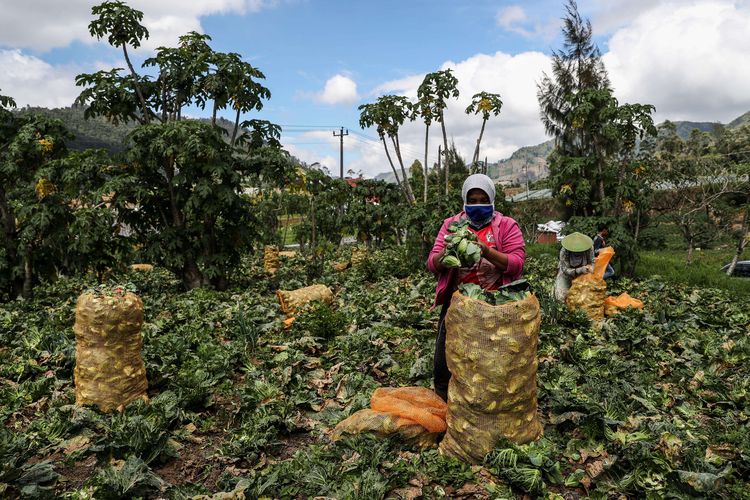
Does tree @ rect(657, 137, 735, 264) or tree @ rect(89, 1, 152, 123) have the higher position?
tree @ rect(89, 1, 152, 123)

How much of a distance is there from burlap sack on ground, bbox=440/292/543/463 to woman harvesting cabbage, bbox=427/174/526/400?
24 cm

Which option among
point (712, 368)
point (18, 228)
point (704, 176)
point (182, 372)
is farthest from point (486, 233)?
point (704, 176)

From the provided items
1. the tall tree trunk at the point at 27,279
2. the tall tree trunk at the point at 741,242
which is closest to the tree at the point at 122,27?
the tall tree trunk at the point at 27,279

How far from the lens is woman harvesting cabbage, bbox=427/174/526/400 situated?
294cm

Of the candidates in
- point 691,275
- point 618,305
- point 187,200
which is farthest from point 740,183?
point 187,200

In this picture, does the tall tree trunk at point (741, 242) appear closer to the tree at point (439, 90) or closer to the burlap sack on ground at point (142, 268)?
the tree at point (439, 90)

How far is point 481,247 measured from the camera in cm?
289

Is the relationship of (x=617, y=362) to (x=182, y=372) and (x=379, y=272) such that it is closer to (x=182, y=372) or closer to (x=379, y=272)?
(x=182, y=372)

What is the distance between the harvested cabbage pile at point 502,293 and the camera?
297 cm

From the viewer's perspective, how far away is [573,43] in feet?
68.3

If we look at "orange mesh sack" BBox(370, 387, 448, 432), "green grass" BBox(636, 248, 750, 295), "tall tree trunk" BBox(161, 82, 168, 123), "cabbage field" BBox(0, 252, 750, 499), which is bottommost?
"cabbage field" BBox(0, 252, 750, 499)

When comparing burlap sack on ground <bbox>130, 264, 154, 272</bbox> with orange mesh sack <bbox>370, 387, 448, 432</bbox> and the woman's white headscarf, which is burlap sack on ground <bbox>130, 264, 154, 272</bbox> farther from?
the woman's white headscarf

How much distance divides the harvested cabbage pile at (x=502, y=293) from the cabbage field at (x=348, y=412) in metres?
0.96

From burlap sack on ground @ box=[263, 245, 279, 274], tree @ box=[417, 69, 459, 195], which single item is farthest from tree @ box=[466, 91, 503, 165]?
burlap sack on ground @ box=[263, 245, 279, 274]
